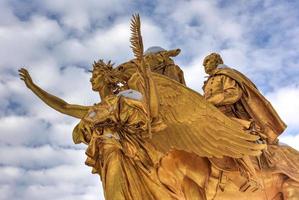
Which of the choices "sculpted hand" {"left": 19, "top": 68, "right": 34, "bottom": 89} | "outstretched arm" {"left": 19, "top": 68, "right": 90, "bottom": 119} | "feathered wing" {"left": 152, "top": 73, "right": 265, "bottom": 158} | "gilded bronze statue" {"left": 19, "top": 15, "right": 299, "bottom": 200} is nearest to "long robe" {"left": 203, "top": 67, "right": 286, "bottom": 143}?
"gilded bronze statue" {"left": 19, "top": 15, "right": 299, "bottom": 200}

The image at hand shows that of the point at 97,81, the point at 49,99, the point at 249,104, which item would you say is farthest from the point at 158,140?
the point at 249,104

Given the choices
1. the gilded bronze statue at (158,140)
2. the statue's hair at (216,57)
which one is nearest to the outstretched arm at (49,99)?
the gilded bronze statue at (158,140)

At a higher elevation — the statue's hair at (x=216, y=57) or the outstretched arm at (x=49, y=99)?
the statue's hair at (x=216, y=57)

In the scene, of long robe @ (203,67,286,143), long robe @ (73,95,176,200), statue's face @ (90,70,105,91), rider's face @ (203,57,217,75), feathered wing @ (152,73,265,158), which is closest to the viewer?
long robe @ (73,95,176,200)

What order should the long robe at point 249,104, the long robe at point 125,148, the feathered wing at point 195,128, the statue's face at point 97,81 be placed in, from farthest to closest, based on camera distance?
the long robe at point 249,104 < the statue's face at point 97,81 < the feathered wing at point 195,128 < the long robe at point 125,148

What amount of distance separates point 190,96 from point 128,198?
160cm

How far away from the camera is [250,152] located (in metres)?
7.54

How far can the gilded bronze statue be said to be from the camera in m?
7.12

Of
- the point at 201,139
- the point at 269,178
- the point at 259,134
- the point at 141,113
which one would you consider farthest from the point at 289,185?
the point at 141,113

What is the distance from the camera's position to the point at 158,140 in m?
7.46

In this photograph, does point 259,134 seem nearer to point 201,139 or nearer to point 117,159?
point 201,139

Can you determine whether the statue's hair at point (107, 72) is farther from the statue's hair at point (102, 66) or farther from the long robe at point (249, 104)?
the long robe at point (249, 104)

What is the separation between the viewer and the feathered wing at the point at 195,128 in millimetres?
7477

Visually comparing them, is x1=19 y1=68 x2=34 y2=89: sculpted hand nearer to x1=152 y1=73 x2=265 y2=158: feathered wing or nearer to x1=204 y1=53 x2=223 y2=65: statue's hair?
x1=152 y1=73 x2=265 y2=158: feathered wing
